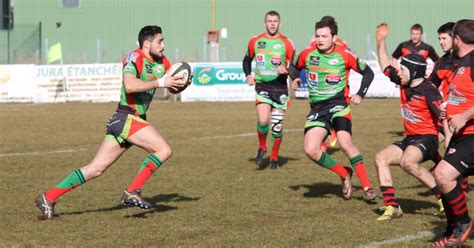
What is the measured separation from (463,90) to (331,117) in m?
3.59

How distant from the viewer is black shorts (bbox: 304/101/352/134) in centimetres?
1102

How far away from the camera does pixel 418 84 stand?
952 centimetres

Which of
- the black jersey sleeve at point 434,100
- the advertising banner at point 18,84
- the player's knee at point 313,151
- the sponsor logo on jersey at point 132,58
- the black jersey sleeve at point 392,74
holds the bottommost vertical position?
the advertising banner at point 18,84

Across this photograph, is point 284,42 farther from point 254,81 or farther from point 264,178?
point 264,178

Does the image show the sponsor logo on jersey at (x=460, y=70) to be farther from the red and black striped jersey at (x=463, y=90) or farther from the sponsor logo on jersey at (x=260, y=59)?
the sponsor logo on jersey at (x=260, y=59)

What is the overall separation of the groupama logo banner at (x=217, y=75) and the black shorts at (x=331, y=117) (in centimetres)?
2241

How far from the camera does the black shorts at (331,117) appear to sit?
36.2 feet

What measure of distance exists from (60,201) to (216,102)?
22.4 m

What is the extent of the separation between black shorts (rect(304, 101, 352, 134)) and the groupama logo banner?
882 inches

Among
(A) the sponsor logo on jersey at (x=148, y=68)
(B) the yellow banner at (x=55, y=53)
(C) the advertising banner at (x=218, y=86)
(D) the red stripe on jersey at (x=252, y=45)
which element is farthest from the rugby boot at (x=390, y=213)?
(B) the yellow banner at (x=55, y=53)

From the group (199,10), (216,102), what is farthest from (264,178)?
(199,10)

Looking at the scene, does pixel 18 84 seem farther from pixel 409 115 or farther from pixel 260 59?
pixel 409 115

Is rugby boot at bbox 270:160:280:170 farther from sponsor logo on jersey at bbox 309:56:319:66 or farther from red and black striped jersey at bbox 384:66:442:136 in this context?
red and black striped jersey at bbox 384:66:442:136

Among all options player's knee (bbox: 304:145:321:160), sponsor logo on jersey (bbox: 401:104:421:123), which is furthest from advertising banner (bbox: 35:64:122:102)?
sponsor logo on jersey (bbox: 401:104:421:123)
